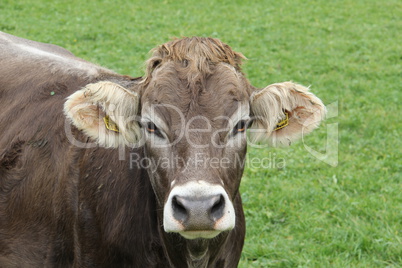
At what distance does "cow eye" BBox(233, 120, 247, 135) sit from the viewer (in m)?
3.62

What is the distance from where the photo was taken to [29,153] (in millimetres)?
4500

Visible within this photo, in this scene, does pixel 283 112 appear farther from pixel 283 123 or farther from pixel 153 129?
pixel 153 129

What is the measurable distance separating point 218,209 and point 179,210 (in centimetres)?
22

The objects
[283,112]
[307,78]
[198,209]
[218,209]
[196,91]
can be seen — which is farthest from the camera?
[307,78]

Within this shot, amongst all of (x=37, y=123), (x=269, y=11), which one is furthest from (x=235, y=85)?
(x=269, y=11)

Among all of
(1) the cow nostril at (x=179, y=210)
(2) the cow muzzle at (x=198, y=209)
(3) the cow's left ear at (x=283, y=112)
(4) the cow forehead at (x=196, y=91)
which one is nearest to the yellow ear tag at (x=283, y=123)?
A: (3) the cow's left ear at (x=283, y=112)

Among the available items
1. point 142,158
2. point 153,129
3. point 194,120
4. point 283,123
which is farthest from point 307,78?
point 194,120

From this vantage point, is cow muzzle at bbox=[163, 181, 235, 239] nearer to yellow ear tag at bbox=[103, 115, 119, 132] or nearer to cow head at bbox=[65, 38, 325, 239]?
cow head at bbox=[65, 38, 325, 239]

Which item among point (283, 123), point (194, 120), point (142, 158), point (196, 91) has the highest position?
point (196, 91)

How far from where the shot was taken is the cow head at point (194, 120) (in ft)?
10.3

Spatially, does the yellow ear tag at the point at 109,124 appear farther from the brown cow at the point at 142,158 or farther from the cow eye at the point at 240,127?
the cow eye at the point at 240,127

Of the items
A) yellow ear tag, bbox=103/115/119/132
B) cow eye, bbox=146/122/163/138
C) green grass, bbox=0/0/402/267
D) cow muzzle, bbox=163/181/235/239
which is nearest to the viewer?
cow muzzle, bbox=163/181/235/239

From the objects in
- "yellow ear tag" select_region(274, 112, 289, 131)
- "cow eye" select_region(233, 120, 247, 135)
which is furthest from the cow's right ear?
"yellow ear tag" select_region(274, 112, 289, 131)

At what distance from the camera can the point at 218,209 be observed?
10.3 ft
